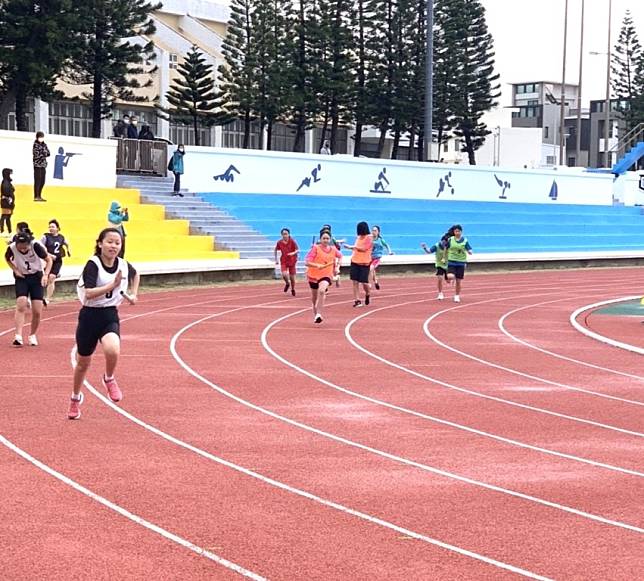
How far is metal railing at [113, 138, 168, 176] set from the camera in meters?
35.2

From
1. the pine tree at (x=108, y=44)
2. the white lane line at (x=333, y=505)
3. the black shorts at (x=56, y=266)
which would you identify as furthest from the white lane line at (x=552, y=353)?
the pine tree at (x=108, y=44)

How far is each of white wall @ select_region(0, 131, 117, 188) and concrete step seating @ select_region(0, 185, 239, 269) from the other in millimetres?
637

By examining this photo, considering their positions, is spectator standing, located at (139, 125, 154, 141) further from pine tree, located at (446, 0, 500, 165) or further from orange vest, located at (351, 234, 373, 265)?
pine tree, located at (446, 0, 500, 165)

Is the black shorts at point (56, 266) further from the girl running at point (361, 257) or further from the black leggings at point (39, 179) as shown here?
the black leggings at point (39, 179)

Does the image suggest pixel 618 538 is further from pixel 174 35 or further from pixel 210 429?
pixel 174 35

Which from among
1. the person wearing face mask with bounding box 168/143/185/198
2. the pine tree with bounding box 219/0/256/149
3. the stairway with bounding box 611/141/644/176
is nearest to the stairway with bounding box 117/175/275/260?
the person wearing face mask with bounding box 168/143/185/198

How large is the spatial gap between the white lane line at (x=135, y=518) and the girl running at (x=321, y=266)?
430 inches

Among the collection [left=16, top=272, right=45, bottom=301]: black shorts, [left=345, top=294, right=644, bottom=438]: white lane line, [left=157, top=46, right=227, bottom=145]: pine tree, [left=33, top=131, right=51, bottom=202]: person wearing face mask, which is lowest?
[left=345, top=294, right=644, bottom=438]: white lane line

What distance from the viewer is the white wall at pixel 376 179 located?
119ft

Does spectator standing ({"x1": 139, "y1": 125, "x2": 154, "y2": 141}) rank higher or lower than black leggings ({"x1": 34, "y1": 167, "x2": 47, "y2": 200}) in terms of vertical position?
higher

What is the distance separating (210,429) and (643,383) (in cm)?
544

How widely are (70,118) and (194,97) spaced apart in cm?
665

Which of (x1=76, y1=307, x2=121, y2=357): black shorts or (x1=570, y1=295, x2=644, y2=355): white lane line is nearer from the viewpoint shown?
(x1=76, y1=307, x2=121, y2=357): black shorts

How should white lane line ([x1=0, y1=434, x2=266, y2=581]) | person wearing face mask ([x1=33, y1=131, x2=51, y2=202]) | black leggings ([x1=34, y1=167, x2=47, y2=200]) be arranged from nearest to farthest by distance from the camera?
1. white lane line ([x1=0, y1=434, x2=266, y2=581])
2. person wearing face mask ([x1=33, y1=131, x2=51, y2=202])
3. black leggings ([x1=34, y1=167, x2=47, y2=200])
